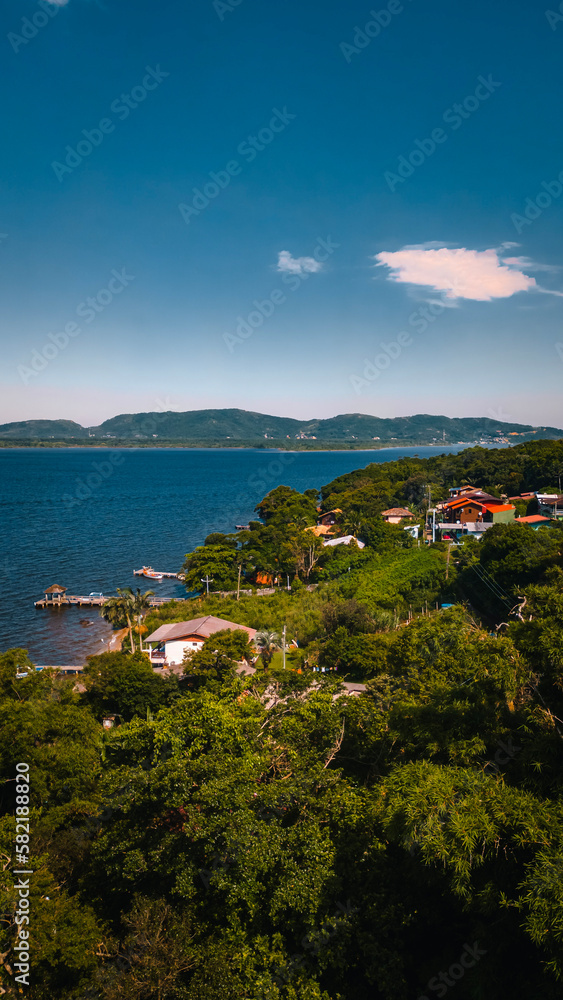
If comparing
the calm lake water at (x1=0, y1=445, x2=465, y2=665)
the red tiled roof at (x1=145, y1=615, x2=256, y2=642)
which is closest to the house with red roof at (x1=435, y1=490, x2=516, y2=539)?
the calm lake water at (x1=0, y1=445, x2=465, y2=665)

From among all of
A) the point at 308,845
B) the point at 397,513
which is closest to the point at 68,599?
Answer: the point at 397,513

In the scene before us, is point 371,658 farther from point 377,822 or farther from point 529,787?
point 529,787

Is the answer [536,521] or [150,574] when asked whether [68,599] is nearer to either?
[150,574]

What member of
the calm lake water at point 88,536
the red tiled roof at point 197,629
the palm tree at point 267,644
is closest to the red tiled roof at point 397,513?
the calm lake water at point 88,536

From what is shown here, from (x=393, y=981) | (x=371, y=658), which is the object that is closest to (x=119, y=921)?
(x=393, y=981)

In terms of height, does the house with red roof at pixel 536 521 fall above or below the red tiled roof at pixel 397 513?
above

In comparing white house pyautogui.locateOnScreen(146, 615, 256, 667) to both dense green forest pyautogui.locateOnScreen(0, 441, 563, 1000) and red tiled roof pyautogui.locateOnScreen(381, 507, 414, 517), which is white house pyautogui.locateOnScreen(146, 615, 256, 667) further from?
red tiled roof pyautogui.locateOnScreen(381, 507, 414, 517)

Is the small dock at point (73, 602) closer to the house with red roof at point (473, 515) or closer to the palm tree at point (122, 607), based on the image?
the palm tree at point (122, 607)
